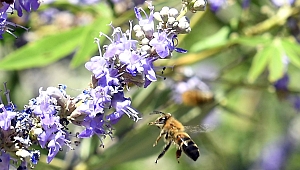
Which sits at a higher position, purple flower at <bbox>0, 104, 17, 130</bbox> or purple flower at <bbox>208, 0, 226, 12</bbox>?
purple flower at <bbox>208, 0, 226, 12</bbox>

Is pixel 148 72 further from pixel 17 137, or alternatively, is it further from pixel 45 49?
pixel 45 49

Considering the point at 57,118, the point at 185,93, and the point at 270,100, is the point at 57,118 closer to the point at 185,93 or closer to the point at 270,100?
the point at 185,93

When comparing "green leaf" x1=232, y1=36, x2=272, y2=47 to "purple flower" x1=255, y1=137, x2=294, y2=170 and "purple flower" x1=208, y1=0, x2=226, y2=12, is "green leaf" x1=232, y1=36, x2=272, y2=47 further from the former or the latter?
"purple flower" x1=255, y1=137, x2=294, y2=170

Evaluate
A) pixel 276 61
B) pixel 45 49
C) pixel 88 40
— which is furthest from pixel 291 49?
pixel 45 49

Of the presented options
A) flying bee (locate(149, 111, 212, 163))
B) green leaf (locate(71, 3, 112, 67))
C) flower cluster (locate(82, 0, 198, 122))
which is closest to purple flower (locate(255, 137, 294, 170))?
green leaf (locate(71, 3, 112, 67))

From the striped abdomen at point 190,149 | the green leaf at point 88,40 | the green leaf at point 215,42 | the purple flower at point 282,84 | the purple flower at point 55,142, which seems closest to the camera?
the purple flower at point 55,142

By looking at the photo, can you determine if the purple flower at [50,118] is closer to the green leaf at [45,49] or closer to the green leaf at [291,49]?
the green leaf at [45,49]

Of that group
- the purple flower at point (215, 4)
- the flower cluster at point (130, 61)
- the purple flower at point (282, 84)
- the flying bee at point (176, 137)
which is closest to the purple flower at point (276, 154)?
the purple flower at point (282, 84)
